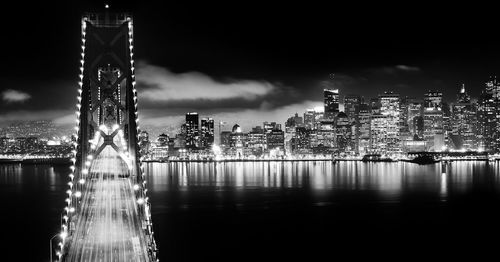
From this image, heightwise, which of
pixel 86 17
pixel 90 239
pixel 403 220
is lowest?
pixel 403 220

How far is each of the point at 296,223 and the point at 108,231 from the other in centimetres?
1457

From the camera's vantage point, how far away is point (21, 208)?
36.6 metres


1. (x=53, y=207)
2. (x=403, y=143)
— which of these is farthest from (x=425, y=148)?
(x=53, y=207)

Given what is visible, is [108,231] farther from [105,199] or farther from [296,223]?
[296,223]

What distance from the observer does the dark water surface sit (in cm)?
2334

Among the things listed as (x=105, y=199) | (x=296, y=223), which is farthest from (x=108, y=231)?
(x=296, y=223)

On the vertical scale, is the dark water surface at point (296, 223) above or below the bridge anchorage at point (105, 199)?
below

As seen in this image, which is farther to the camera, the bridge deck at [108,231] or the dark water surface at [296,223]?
the dark water surface at [296,223]

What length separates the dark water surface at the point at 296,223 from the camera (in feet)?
76.6

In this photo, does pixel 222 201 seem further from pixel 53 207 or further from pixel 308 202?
pixel 53 207

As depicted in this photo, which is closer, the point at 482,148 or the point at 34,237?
the point at 34,237

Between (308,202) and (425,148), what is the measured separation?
118m

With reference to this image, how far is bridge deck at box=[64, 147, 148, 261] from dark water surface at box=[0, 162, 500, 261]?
6.88 ft

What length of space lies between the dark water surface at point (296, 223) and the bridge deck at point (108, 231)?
2.10 m
